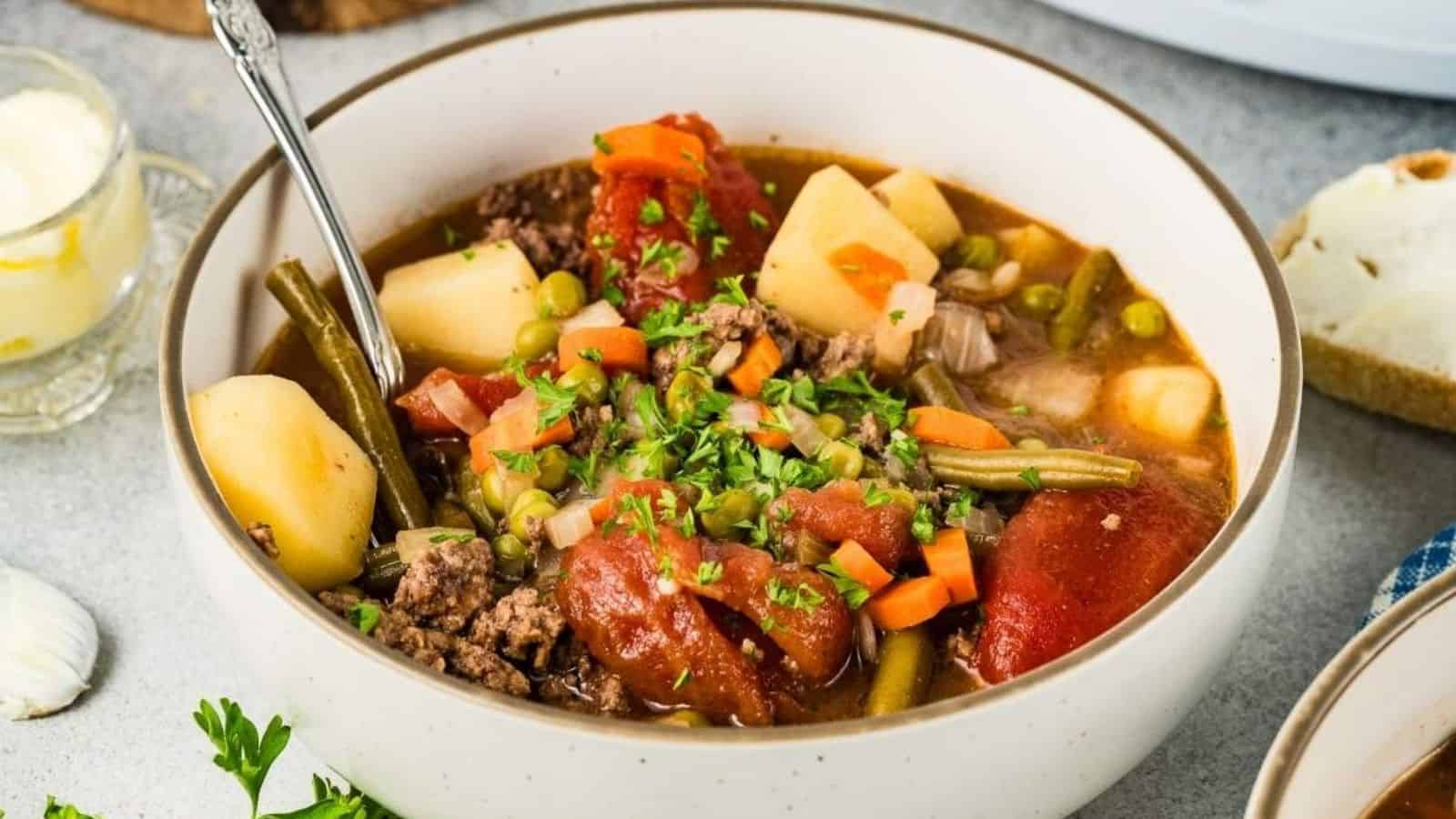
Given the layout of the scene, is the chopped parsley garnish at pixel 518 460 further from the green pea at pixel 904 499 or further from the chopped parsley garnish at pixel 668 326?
the green pea at pixel 904 499

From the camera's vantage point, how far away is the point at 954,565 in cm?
326

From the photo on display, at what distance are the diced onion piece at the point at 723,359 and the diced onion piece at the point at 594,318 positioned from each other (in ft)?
0.97

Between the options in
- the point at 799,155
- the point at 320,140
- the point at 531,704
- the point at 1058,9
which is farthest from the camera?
the point at 1058,9

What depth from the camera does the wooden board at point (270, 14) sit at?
5.34 metres

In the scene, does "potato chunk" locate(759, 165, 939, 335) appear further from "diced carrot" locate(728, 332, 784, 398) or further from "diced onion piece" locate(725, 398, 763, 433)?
"diced onion piece" locate(725, 398, 763, 433)

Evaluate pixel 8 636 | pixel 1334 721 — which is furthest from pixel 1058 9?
pixel 8 636

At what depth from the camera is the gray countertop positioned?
3.55 m

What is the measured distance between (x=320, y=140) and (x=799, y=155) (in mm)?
1312

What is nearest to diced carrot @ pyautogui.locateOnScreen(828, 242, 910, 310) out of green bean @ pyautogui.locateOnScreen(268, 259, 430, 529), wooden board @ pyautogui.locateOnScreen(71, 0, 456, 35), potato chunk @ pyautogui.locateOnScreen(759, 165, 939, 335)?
potato chunk @ pyautogui.locateOnScreen(759, 165, 939, 335)

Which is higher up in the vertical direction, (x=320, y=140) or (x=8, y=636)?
(x=320, y=140)

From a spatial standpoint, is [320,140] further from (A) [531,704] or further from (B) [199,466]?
(A) [531,704]

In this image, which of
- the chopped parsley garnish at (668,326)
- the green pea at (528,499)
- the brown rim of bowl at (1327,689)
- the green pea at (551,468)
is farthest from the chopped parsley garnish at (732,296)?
the brown rim of bowl at (1327,689)

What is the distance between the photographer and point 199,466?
10.1 feet

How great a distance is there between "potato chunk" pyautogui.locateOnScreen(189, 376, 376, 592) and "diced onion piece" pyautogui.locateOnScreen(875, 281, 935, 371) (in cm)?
122
